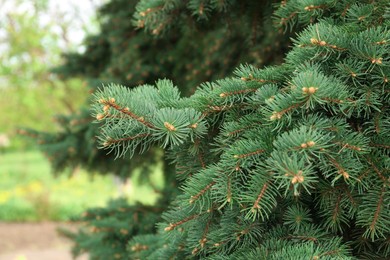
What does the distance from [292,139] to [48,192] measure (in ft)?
39.5

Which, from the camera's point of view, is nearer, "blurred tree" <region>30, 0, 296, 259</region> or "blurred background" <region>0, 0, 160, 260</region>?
"blurred tree" <region>30, 0, 296, 259</region>

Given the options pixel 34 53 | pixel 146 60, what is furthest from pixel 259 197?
pixel 34 53

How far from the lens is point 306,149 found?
3.64 feet

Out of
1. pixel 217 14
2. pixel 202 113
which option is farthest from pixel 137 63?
pixel 202 113

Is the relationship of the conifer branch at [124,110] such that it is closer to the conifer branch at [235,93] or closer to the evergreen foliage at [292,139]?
the evergreen foliage at [292,139]

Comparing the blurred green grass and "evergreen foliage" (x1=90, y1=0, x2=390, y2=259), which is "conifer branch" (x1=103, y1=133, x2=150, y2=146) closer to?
"evergreen foliage" (x1=90, y1=0, x2=390, y2=259)

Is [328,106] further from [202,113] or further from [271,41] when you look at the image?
[271,41]

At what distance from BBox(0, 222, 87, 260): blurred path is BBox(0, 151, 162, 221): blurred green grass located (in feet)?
1.56

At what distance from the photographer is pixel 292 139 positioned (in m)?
1.14

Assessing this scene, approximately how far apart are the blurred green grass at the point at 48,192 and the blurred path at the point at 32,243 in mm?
477

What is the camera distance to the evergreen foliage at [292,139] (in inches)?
47.6

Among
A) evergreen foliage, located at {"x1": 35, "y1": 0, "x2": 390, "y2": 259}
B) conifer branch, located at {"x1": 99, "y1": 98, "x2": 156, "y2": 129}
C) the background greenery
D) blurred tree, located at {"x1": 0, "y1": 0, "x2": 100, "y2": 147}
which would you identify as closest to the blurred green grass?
the background greenery

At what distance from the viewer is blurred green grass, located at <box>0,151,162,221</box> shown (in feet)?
40.3

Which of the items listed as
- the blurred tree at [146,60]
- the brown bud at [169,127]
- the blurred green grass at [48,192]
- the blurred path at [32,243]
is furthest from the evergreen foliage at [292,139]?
the blurred path at [32,243]
